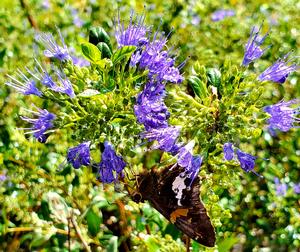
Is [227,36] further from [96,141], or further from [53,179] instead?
[96,141]

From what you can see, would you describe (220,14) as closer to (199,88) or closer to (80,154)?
(199,88)

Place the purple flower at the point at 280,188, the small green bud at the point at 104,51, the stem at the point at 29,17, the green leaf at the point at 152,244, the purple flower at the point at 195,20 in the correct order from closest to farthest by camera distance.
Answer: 1. the small green bud at the point at 104,51
2. the green leaf at the point at 152,244
3. the purple flower at the point at 280,188
4. the stem at the point at 29,17
5. the purple flower at the point at 195,20

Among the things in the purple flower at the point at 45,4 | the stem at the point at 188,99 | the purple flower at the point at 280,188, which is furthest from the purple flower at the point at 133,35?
the purple flower at the point at 45,4

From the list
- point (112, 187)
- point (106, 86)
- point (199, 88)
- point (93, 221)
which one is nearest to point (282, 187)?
point (112, 187)

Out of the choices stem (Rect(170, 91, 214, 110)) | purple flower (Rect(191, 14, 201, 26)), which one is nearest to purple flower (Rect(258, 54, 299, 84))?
stem (Rect(170, 91, 214, 110))

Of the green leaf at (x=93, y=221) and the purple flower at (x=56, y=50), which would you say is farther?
the green leaf at (x=93, y=221)

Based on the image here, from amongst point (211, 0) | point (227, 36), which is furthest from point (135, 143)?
point (211, 0)

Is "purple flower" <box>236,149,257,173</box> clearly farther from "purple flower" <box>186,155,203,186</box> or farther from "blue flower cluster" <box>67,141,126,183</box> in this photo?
"blue flower cluster" <box>67,141,126,183</box>

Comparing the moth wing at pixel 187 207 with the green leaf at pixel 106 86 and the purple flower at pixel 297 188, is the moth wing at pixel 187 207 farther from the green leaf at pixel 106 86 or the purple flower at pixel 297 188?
the purple flower at pixel 297 188
